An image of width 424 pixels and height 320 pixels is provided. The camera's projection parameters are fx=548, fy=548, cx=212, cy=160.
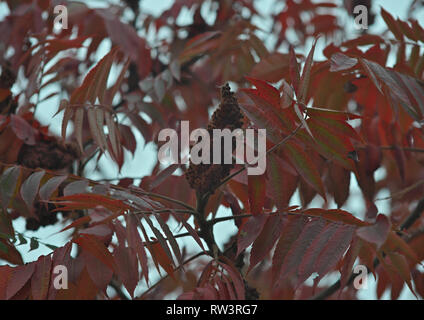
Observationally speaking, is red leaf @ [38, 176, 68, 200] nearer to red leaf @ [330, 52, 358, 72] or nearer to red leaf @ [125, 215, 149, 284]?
red leaf @ [125, 215, 149, 284]

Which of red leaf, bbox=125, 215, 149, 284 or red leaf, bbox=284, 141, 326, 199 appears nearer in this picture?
red leaf, bbox=125, 215, 149, 284

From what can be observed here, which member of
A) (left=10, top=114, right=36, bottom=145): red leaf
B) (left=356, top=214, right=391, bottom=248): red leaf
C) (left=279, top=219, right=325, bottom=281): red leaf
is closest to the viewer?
(left=356, top=214, right=391, bottom=248): red leaf

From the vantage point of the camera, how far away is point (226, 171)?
1721mm

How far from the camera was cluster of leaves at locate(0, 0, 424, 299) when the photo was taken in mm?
1490

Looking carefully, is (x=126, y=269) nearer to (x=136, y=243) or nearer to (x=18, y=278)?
(x=136, y=243)

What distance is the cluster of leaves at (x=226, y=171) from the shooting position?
1490 mm

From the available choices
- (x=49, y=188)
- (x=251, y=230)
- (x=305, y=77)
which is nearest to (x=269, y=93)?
(x=305, y=77)

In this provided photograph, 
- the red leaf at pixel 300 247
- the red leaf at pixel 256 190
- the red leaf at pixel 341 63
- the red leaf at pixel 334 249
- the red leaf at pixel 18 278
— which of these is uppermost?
the red leaf at pixel 341 63

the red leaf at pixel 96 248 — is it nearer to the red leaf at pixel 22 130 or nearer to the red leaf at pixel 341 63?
the red leaf at pixel 22 130

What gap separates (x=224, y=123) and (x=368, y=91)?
93 centimetres

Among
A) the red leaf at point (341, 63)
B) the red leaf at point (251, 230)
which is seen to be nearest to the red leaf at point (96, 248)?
the red leaf at point (251, 230)

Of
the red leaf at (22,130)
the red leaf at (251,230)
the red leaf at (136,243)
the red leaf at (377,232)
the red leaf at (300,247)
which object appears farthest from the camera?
the red leaf at (22,130)

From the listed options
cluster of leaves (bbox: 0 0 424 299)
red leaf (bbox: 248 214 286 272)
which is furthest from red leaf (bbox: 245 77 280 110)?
red leaf (bbox: 248 214 286 272)
